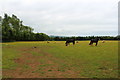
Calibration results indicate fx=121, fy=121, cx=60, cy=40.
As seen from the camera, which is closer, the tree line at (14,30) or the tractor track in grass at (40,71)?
the tractor track in grass at (40,71)

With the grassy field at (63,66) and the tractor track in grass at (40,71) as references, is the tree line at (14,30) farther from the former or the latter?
the tractor track in grass at (40,71)

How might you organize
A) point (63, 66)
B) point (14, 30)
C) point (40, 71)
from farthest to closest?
point (14, 30) → point (63, 66) → point (40, 71)

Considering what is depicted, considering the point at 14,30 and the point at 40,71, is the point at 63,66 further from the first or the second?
the point at 14,30

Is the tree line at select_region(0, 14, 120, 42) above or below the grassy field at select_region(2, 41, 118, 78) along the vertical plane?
above

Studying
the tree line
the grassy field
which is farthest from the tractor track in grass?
the tree line

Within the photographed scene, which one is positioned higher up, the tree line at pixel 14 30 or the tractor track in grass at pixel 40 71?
the tree line at pixel 14 30

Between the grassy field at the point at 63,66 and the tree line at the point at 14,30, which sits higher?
the tree line at the point at 14,30

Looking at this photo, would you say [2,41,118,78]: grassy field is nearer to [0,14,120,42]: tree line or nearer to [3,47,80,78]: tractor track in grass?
[3,47,80,78]: tractor track in grass

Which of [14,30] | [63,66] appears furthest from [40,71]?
[14,30]

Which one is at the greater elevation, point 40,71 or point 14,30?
point 14,30

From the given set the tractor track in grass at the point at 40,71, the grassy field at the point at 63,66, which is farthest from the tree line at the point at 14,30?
the tractor track in grass at the point at 40,71

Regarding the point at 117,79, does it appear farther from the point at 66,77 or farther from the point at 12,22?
the point at 12,22

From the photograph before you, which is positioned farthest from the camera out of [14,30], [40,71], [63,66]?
[14,30]

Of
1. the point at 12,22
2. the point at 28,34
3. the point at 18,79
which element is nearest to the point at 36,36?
the point at 28,34
